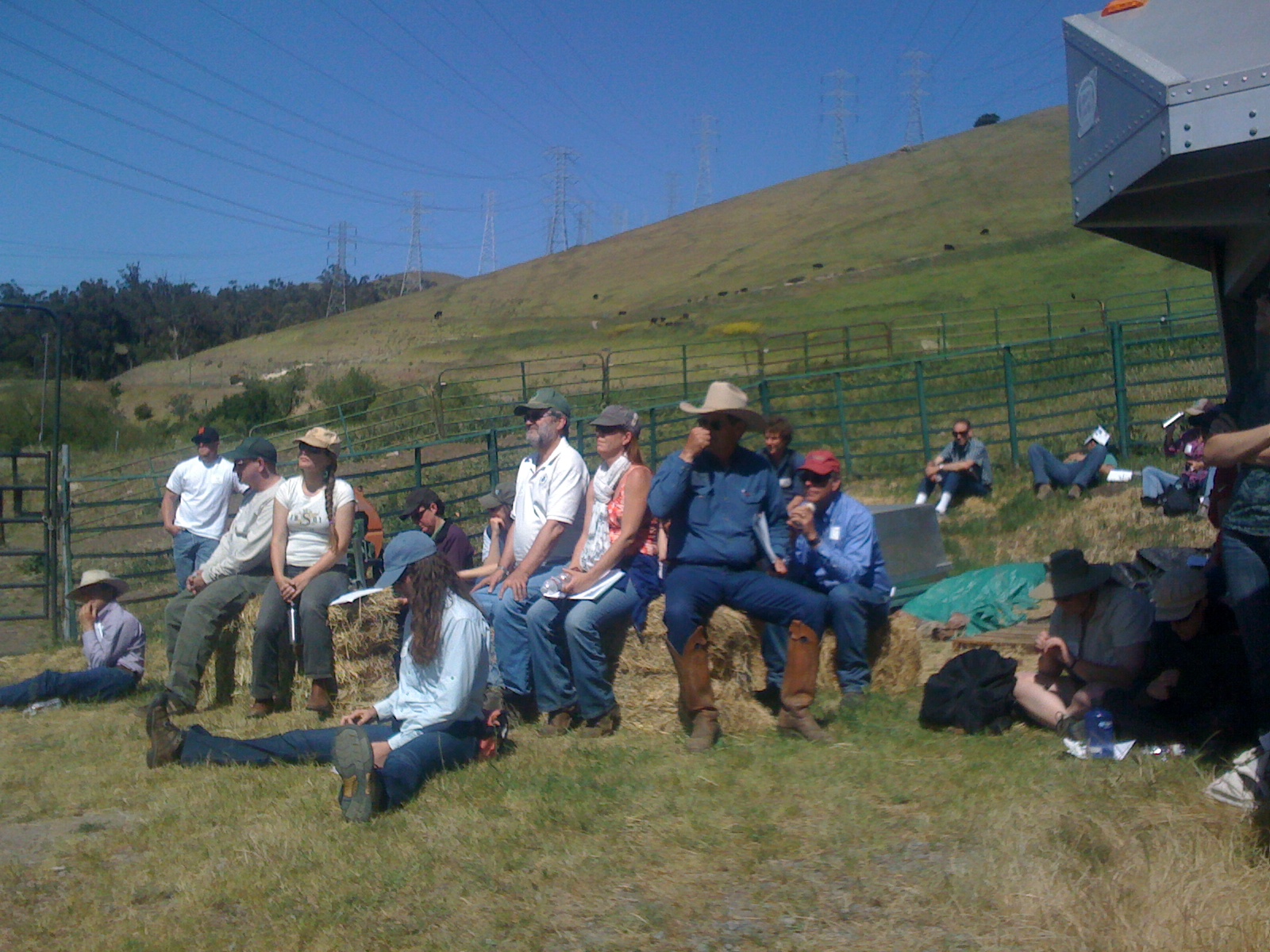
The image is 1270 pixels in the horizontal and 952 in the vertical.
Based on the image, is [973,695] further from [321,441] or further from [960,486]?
[960,486]

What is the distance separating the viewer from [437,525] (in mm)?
7848

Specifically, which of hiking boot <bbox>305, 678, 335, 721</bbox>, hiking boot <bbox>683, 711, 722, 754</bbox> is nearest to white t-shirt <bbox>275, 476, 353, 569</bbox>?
hiking boot <bbox>305, 678, 335, 721</bbox>

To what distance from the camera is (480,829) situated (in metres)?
4.38

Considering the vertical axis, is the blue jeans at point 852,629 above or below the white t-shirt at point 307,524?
below

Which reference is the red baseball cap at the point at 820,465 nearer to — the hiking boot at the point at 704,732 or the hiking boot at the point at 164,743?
the hiking boot at the point at 704,732

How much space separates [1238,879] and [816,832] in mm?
1374

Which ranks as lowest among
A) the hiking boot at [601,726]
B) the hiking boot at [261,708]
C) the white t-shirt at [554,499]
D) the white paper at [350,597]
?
the hiking boot at [261,708]

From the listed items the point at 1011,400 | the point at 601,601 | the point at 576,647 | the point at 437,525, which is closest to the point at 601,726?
the point at 576,647

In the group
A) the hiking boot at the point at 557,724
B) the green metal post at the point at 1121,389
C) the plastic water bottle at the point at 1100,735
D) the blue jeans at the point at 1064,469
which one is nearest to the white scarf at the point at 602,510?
the hiking boot at the point at 557,724

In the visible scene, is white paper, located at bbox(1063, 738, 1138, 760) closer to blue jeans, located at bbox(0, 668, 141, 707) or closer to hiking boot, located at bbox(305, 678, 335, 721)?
hiking boot, located at bbox(305, 678, 335, 721)

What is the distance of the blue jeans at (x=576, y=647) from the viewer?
5699mm

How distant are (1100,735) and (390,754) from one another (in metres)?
3.02

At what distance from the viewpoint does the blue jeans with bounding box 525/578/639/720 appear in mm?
5699

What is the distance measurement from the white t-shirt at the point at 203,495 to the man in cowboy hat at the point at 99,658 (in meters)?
1.57
